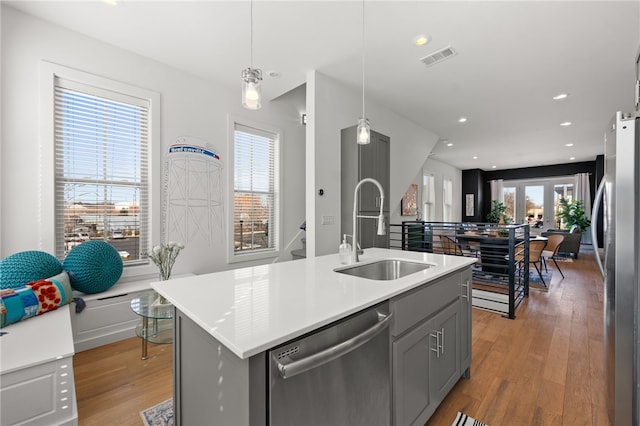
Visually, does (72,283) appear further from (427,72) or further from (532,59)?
(532,59)

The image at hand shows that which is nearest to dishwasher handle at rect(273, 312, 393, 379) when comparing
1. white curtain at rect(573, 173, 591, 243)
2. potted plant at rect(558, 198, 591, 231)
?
potted plant at rect(558, 198, 591, 231)

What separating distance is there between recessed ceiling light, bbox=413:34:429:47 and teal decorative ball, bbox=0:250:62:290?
3.82 metres

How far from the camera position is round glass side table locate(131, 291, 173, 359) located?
1.91 meters

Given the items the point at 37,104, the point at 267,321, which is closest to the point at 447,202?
the point at 267,321

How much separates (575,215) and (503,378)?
9210 millimetres

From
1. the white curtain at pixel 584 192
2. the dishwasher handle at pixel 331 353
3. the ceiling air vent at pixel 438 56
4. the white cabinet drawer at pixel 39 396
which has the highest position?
the ceiling air vent at pixel 438 56

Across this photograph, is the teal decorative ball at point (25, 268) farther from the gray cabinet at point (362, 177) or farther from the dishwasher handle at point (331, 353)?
the gray cabinet at point (362, 177)

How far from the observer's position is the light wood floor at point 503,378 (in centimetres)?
172

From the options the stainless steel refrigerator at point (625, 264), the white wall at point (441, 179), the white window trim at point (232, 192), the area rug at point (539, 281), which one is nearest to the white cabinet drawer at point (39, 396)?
the white window trim at point (232, 192)

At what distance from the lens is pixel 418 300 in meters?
1.43

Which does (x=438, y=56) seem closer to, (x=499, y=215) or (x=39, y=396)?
(x=39, y=396)

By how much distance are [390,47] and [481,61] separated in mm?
1095

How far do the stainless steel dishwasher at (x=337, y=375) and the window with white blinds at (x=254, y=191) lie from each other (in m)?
2.97

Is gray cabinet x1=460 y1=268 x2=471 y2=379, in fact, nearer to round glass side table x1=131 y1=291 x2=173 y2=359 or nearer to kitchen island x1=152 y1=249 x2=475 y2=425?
kitchen island x1=152 y1=249 x2=475 y2=425
